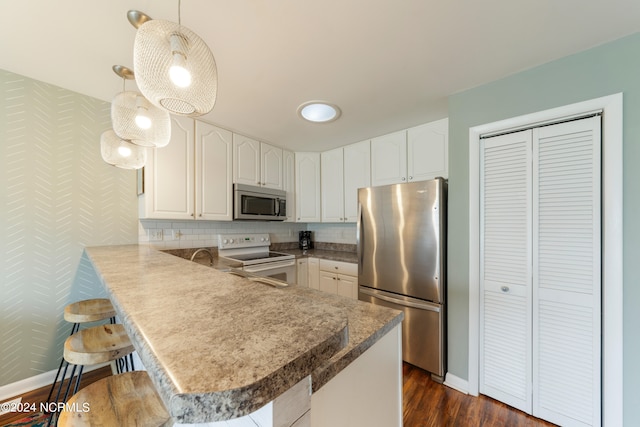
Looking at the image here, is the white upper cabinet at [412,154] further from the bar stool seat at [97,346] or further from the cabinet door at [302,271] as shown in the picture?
the bar stool seat at [97,346]

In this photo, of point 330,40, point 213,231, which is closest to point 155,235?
point 213,231

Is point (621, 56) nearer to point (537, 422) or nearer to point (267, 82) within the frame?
point (267, 82)

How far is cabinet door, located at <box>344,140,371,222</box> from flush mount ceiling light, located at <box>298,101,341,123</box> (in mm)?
777

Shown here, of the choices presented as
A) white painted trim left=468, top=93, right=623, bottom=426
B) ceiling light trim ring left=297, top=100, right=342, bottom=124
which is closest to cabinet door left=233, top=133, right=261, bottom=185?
ceiling light trim ring left=297, top=100, right=342, bottom=124

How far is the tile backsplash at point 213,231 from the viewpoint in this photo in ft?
7.76

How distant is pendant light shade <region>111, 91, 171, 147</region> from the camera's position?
1.23 metres

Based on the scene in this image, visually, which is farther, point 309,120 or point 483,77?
point 309,120

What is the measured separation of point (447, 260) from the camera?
1.90m

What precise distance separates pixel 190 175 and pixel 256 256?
1185 mm

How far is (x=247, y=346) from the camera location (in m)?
0.38

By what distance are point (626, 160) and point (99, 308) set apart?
3243 mm

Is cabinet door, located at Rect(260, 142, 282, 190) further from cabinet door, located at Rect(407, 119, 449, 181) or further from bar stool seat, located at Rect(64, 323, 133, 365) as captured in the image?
bar stool seat, located at Rect(64, 323, 133, 365)

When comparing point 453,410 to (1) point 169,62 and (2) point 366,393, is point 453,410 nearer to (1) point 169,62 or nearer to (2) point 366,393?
(2) point 366,393

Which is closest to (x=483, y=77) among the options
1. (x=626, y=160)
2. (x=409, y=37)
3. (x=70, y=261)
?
(x=409, y=37)
